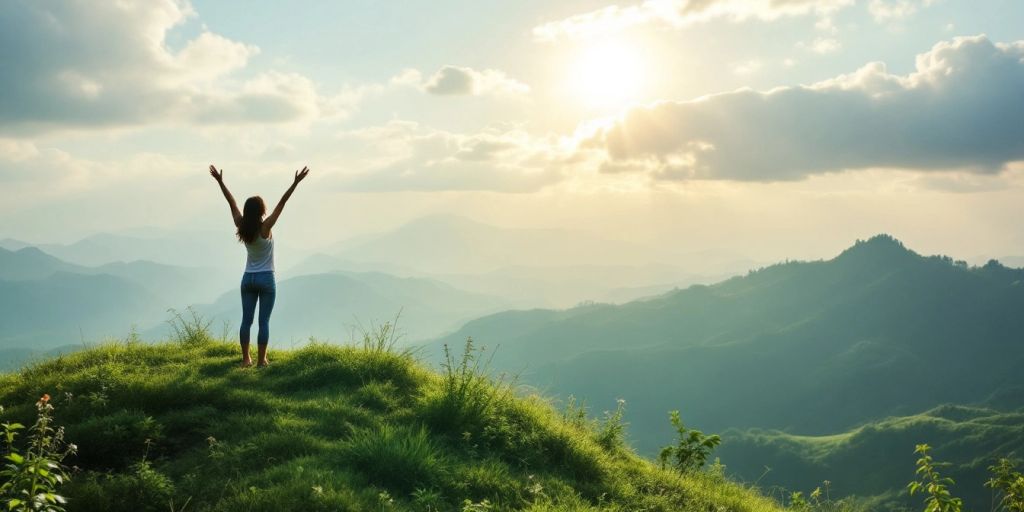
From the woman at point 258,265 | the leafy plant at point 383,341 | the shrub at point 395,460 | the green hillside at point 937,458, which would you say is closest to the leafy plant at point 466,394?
the shrub at point 395,460

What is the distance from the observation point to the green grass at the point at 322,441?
23.8ft

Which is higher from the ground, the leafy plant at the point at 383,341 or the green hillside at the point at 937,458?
the leafy plant at the point at 383,341

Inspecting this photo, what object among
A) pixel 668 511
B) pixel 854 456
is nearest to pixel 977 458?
pixel 854 456

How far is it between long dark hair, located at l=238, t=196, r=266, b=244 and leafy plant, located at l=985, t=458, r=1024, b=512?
12.4 m

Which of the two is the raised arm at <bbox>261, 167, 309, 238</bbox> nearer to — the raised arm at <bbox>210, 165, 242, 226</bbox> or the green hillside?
the raised arm at <bbox>210, 165, 242, 226</bbox>

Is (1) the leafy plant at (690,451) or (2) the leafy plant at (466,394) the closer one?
(2) the leafy plant at (466,394)

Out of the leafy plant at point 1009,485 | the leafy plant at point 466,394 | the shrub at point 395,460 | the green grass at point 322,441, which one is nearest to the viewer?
the green grass at point 322,441

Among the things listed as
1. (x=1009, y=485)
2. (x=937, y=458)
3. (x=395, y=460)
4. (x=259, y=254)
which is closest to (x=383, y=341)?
(x=259, y=254)

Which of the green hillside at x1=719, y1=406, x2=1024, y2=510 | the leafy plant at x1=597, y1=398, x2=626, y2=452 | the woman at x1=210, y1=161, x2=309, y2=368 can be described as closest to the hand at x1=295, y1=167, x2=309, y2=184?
the woman at x1=210, y1=161, x2=309, y2=368

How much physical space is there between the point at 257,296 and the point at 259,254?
822mm

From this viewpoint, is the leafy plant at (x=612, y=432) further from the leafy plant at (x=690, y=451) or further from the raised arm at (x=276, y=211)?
the raised arm at (x=276, y=211)

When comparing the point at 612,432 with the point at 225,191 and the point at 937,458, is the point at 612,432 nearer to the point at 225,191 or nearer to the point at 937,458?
the point at 225,191

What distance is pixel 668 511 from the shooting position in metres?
8.90

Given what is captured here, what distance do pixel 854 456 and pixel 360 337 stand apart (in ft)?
737
